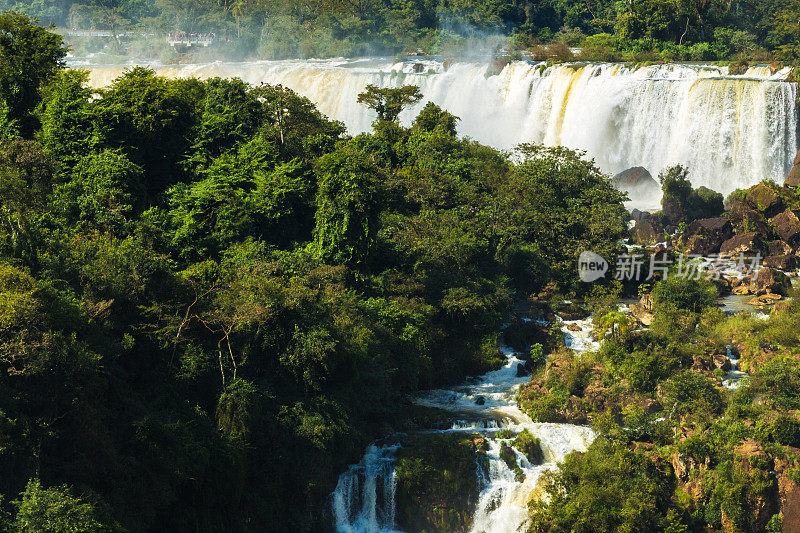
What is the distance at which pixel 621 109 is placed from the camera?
4194 centimetres

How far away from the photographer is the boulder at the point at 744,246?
3109cm

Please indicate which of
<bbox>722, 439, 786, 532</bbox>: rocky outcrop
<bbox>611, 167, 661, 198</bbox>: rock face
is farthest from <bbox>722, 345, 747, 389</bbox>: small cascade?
<bbox>611, 167, 661, 198</bbox>: rock face

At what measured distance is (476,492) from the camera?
65.4ft

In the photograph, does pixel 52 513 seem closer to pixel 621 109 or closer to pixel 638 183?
pixel 638 183

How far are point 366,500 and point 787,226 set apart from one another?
19.2m

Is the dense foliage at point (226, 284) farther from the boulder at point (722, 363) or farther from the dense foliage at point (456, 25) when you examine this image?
the dense foliage at point (456, 25)

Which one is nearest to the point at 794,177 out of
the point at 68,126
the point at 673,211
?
the point at 673,211

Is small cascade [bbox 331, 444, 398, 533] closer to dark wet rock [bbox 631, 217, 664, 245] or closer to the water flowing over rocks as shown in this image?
the water flowing over rocks

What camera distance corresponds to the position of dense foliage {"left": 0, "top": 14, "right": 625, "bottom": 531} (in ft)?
52.8

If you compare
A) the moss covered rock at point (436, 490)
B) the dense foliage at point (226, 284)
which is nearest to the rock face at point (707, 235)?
the dense foliage at point (226, 284)

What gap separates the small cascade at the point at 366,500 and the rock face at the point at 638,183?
2339 centimetres

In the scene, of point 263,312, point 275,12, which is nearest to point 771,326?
point 263,312

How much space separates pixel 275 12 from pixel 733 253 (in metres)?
54.5

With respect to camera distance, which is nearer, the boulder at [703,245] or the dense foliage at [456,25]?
the boulder at [703,245]
